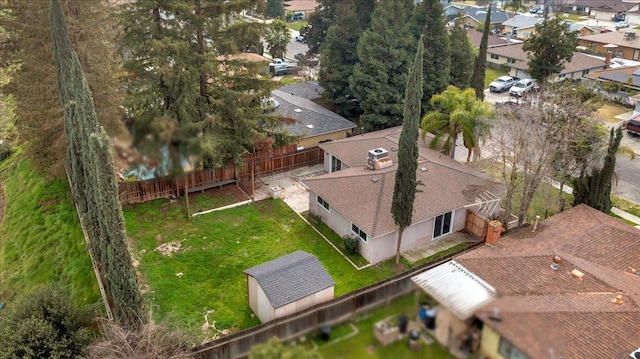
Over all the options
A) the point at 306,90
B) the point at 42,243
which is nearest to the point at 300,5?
the point at 306,90

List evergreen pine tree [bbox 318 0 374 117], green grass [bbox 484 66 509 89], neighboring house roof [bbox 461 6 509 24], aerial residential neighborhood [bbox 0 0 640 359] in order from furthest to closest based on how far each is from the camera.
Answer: neighboring house roof [bbox 461 6 509 24]
green grass [bbox 484 66 509 89]
evergreen pine tree [bbox 318 0 374 117]
aerial residential neighborhood [bbox 0 0 640 359]

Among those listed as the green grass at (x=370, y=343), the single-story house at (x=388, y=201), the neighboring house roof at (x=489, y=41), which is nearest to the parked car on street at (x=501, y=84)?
the neighboring house roof at (x=489, y=41)

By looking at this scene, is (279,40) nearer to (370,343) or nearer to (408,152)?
(408,152)

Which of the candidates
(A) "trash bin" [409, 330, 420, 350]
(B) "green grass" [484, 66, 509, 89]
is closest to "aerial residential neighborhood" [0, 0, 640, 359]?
(A) "trash bin" [409, 330, 420, 350]

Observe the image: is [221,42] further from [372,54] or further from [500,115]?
[500,115]

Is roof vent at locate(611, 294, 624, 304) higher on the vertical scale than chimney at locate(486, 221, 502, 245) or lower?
higher

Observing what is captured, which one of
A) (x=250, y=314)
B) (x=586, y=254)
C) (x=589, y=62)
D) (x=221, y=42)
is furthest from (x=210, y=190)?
(x=589, y=62)

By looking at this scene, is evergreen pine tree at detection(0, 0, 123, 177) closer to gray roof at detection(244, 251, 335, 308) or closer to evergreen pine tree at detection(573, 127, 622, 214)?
gray roof at detection(244, 251, 335, 308)
